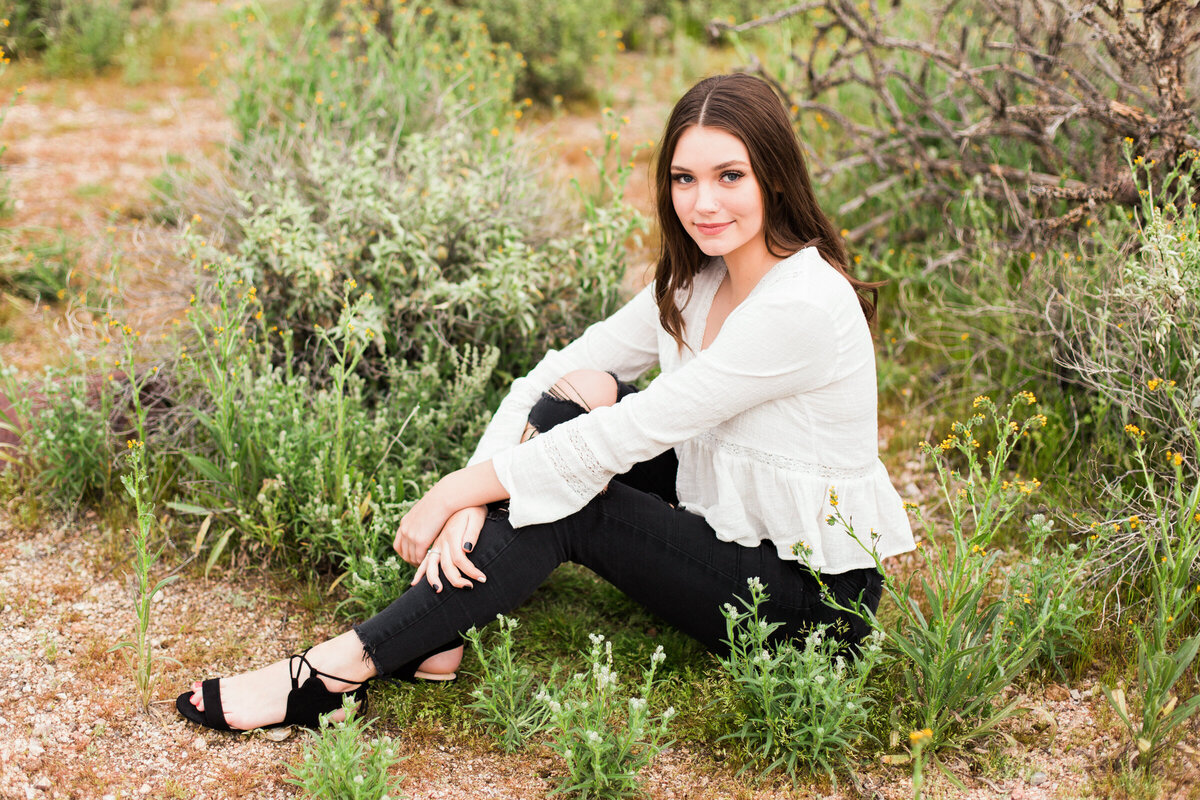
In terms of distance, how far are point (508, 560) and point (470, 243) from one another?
1.56m

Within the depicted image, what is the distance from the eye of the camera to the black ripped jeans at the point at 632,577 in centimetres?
209

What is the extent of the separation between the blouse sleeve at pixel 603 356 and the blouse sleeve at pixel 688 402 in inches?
15.4

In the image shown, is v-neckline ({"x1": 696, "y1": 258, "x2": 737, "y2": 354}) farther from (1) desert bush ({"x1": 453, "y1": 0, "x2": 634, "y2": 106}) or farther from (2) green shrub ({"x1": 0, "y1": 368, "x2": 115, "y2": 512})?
(1) desert bush ({"x1": 453, "y1": 0, "x2": 634, "y2": 106})

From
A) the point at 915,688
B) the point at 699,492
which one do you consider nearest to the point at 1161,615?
the point at 915,688

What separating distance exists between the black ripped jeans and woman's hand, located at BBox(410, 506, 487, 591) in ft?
0.07

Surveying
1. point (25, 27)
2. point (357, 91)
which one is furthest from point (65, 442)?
point (25, 27)

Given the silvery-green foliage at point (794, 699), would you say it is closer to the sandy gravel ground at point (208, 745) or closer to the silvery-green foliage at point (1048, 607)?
the sandy gravel ground at point (208, 745)

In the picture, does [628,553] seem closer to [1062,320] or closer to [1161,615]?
[1161,615]

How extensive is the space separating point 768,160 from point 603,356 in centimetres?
71

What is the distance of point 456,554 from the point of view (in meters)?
2.07

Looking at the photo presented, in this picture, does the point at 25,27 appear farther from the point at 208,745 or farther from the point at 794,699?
the point at 794,699

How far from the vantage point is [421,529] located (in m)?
2.15

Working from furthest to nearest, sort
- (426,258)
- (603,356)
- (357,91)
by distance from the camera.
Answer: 1. (357,91)
2. (426,258)
3. (603,356)

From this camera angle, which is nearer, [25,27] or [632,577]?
[632,577]
